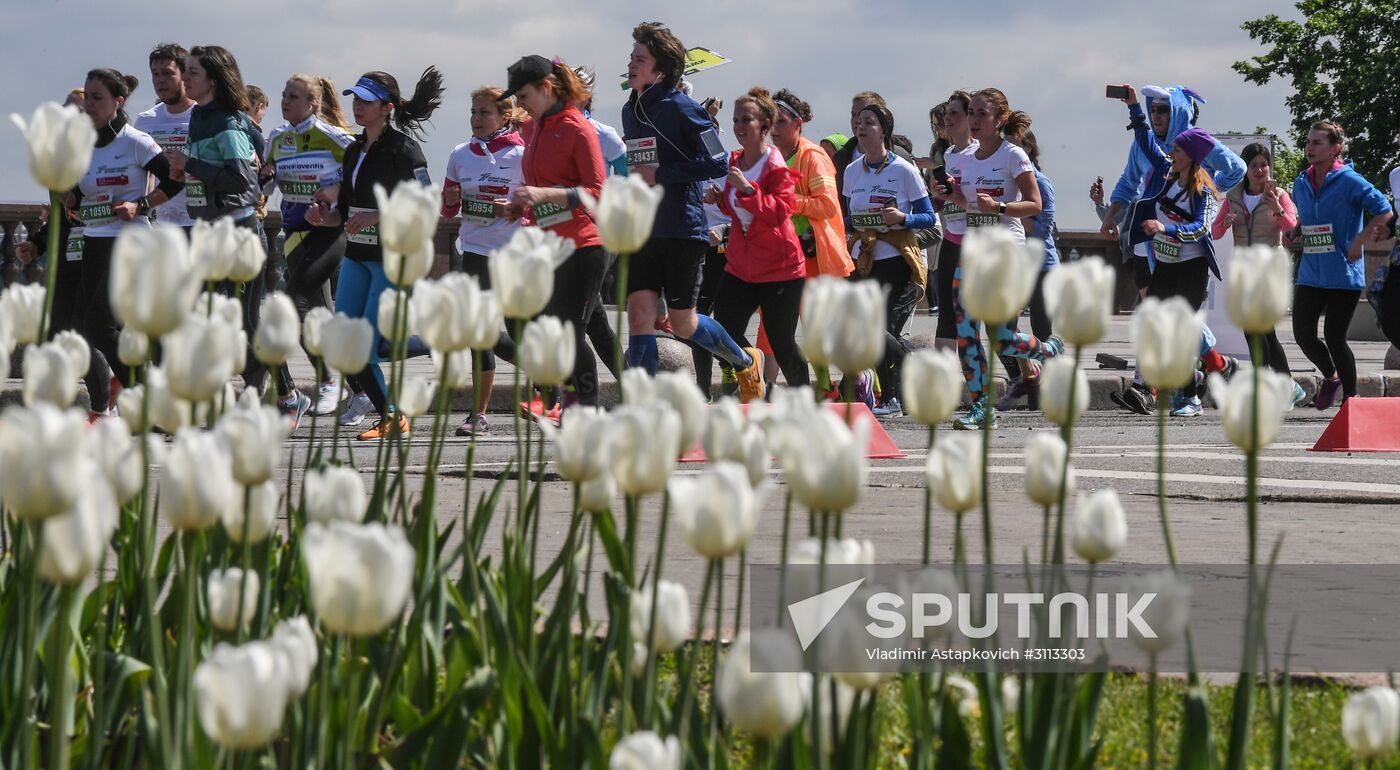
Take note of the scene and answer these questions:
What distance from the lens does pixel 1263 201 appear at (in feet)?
47.4

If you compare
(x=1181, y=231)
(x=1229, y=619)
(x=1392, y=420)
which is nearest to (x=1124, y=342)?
(x=1181, y=231)

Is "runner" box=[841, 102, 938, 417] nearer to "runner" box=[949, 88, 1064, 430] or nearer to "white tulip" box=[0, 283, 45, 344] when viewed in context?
"runner" box=[949, 88, 1064, 430]

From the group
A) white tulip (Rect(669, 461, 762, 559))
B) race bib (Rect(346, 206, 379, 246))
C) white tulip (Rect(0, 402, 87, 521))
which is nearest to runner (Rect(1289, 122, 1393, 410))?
race bib (Rect(346, 206, 379, 246))

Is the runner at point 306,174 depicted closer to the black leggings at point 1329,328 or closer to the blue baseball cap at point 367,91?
the blue baseball cap at point 367,91

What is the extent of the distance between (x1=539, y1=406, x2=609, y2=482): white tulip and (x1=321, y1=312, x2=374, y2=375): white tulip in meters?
0.72

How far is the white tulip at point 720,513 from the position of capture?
5.22ft

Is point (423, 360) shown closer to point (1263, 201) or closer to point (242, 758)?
point (1263, 201)

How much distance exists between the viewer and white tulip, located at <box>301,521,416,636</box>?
4.96 feet

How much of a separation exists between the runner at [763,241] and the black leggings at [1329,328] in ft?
13.2

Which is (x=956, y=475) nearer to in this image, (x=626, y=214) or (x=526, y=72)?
(x=626, y=214)

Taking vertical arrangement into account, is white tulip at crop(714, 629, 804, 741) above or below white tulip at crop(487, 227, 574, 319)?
below

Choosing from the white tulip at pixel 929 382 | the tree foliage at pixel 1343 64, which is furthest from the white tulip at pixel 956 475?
the tree foliage at pixel 1343 64

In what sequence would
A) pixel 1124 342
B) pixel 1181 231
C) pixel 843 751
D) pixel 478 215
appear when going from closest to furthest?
pixel 843 751
pixel 478 215
pixel 1181 231
pixel 1124 342

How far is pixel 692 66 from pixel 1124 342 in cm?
1249
